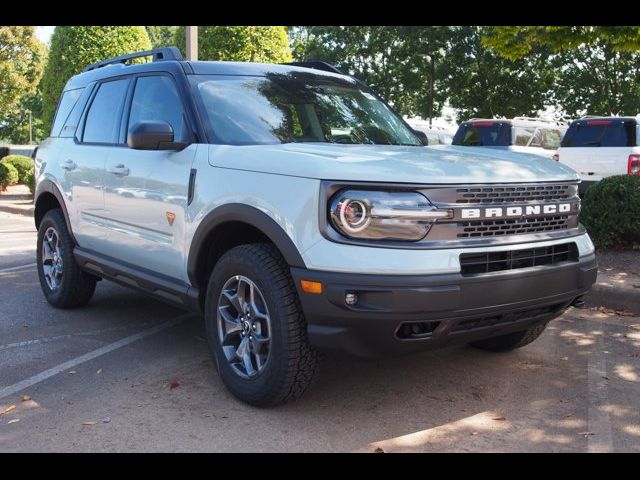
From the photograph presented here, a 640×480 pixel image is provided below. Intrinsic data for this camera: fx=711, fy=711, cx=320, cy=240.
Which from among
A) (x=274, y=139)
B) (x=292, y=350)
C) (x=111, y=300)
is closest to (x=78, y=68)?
(x=111, y=300)

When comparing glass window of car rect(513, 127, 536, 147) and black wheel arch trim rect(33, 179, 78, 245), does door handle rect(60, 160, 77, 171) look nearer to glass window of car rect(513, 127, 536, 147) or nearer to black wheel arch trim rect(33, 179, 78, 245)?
black wheel arch trim rect(33, 179, 78, 245)

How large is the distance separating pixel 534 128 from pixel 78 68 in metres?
11.0

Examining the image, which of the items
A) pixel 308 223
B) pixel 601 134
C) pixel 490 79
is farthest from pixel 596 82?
pixel 308 223

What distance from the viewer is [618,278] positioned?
669 centimetres

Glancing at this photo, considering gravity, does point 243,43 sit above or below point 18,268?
above

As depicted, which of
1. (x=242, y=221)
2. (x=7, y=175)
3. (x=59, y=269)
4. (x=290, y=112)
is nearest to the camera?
(x=242, y=221)

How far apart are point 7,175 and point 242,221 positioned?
54.5 feet

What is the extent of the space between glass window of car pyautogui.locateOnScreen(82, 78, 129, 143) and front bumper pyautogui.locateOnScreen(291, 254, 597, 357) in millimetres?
2527

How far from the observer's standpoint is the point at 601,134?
13.8 metres

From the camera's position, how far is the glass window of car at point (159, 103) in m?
4.57

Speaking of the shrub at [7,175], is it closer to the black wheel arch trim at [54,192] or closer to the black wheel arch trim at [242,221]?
the black wheel arch trim at [54,192]

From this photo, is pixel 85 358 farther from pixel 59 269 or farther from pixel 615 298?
pixel 615 298

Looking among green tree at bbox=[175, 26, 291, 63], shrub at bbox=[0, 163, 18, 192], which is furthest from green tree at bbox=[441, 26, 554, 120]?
shrub at bbox=[0, 163, 18, 192]

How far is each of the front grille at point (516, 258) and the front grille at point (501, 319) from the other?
24 cm
